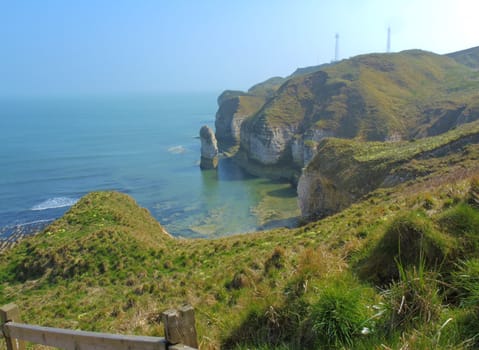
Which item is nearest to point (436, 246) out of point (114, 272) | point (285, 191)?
point (114, 272)

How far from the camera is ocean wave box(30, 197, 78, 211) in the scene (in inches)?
2180

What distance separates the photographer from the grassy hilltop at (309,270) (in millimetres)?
4641

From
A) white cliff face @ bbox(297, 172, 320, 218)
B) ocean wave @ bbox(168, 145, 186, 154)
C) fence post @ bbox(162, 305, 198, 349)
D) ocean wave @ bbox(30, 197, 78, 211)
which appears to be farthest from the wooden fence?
ocean wave @ bbox(168, 145, 186, 154)

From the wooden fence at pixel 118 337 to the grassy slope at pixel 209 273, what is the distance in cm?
180

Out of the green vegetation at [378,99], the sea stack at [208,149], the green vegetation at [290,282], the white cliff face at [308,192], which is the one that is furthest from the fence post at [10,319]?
the sea stack at [208,149]

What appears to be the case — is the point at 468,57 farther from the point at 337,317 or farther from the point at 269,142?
the point at 337,317

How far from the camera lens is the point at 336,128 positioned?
8275 centimetres

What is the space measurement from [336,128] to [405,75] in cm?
4121

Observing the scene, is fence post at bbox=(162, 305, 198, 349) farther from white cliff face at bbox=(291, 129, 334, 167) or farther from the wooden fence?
white cliff face at bbox=(291, 129, 334, 167)

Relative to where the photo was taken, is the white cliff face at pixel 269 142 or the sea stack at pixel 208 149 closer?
the white cliff face at pixel 269 142

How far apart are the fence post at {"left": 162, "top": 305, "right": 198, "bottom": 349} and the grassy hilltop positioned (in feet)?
5.39

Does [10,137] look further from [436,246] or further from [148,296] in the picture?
[436,246]

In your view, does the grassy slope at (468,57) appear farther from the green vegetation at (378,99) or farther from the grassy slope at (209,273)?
the grassy slope at (209,273)

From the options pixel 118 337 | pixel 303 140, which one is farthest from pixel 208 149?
pixel 118 337
